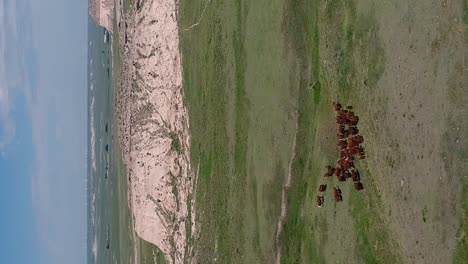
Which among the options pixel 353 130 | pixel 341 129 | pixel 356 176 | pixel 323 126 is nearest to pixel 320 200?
pixel 356 176

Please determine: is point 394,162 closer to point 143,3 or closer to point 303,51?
point 303,51

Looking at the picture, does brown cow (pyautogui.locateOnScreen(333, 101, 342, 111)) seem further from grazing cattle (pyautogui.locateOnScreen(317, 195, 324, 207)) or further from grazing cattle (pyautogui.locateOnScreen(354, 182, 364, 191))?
grazing cattle (pyautogui.locateOnScreen(317, 195, 324, 207))

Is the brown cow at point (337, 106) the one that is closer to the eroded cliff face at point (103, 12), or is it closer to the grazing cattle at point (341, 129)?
the grazing cattle at point (341, 129)

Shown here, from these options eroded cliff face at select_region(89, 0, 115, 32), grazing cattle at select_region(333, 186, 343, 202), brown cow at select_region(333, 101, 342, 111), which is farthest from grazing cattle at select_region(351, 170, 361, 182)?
eroded cliff face at select_region(89, 0, 115, 32)

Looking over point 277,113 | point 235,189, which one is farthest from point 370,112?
point 235,189

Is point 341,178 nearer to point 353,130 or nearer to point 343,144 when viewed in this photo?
point 343,144
